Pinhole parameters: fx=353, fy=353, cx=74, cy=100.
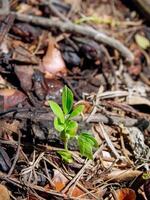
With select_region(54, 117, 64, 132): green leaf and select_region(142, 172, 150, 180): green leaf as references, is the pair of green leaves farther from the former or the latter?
select_region(142, 172, 150, 180): green leaf

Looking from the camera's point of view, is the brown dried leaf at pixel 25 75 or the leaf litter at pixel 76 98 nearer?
the leaf litter at pixel 76 98

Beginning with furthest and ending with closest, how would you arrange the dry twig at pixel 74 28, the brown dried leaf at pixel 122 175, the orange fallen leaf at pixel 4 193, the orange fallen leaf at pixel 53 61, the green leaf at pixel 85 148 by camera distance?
the dry twig at pixel 74 28
the orange fallen leaf at pixel 53 61
the brown dried leaf at pixel 122 175
the green leaf at pixel 85 148
the orange fallen leaf at pixel 4 193

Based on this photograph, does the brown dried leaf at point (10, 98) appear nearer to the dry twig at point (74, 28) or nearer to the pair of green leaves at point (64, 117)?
the pair of green leaves at point (64, 117)

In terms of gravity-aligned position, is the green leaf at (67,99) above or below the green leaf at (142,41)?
below

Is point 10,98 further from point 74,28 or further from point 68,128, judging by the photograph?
point 74,28

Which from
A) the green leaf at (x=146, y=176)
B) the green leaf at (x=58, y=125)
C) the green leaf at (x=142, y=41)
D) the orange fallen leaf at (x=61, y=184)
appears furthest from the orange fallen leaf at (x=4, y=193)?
the green leaf at (x=142, y=41)

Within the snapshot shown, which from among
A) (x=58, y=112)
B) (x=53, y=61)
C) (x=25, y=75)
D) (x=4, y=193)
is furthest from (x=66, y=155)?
(x=53, y=61)
